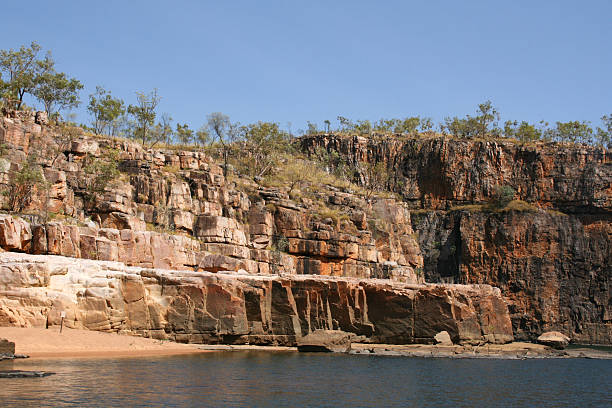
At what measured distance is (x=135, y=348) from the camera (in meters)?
45.4

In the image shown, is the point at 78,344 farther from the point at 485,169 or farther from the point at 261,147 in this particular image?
the point at 485,169

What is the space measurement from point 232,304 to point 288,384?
17188mm

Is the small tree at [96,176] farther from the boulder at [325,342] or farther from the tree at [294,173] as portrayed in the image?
the tree at [294,173]

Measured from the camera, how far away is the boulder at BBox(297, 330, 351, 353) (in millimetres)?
54375

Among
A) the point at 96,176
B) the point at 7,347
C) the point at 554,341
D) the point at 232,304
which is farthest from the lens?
the point at 554,341

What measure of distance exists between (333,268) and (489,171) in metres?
46.1

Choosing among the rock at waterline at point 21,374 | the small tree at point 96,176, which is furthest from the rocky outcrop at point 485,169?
the rock at waterline at point 21,374

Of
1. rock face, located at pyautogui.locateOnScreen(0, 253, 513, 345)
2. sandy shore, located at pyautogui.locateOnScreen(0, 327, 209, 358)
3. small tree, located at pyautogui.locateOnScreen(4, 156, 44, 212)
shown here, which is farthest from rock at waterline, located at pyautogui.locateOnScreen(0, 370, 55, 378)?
small tree, located at pyautogui.locateOnScreen(4, 156, 44, 212)

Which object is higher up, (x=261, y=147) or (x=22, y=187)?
(x=261, y=147)

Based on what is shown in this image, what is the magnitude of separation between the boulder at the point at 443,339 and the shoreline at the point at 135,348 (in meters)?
0.44

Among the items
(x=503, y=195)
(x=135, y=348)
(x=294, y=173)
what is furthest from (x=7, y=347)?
(x=503, y=195)

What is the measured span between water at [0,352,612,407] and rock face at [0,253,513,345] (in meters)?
4.09

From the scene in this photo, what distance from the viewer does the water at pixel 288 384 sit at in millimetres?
29109

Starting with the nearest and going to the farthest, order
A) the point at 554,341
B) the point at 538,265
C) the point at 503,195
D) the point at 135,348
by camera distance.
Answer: the point at 135,348 → the point at 554,341 → the point at 538,265 → the point at 503,195
